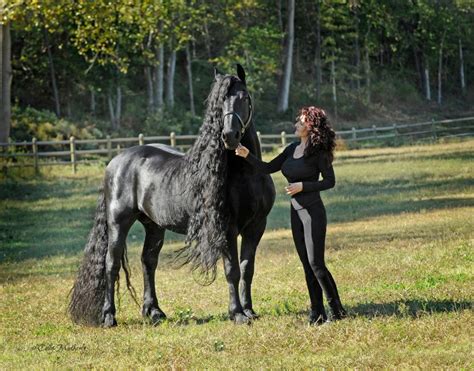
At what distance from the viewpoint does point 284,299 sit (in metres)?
11.5

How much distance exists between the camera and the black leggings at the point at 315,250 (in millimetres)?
9242

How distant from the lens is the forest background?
42344 millimetres

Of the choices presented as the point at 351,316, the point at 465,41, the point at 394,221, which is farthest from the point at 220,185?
the point at 465,41

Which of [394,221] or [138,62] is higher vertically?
[138,62]

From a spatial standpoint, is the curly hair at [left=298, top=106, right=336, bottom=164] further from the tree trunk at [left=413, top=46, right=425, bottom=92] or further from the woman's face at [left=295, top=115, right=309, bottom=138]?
the tree trunk at [left=413, top=46, right=425, bottom=92]

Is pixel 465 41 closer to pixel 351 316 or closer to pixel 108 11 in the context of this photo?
pixel 108 11

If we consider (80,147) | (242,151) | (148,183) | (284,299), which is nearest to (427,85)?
(80,147)

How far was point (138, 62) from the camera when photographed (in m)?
49.2

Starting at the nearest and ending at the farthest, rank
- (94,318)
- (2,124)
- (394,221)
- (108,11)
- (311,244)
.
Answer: (311,244) → (94,318) → (394,221) → (108,11) → (2,124)

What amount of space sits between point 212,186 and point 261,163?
55cm

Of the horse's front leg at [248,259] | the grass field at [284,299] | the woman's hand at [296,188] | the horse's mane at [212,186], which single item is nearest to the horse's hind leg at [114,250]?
the grass field at [284,299]

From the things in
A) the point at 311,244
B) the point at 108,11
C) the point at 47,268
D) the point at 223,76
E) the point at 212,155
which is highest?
the point at 108,11

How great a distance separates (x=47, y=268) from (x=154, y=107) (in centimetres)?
3312

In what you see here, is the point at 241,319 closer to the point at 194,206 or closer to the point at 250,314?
the point at 250,314
